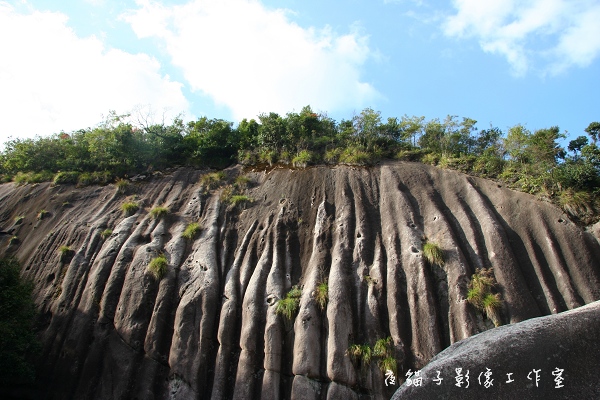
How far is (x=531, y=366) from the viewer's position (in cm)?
807

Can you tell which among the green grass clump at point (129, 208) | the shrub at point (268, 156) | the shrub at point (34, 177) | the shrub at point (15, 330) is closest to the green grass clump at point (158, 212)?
the green grass clump at point (129, 208)

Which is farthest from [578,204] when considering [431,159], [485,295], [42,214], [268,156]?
[42,214]

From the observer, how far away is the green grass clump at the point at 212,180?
23.3 meters

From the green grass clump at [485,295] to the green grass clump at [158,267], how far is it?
1159 centimetres

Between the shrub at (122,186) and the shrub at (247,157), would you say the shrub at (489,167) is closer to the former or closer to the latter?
the shrub at (247,157)

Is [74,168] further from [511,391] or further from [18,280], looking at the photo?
[511,391]

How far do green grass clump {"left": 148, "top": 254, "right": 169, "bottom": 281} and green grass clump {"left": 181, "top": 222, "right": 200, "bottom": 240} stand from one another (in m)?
1.89

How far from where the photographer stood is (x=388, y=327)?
14.9 m

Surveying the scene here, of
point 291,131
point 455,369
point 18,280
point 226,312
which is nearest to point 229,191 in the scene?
point 291,131

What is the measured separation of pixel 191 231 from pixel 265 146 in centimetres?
790

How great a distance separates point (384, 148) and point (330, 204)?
5933 millimetres

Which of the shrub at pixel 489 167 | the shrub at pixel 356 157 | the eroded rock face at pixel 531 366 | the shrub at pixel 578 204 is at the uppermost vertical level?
the shrub at pixel 356 157

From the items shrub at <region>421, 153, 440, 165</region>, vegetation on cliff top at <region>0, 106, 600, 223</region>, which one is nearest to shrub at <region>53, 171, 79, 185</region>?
vegetation on cliff top at <region>0, 106, 600, 223</region>

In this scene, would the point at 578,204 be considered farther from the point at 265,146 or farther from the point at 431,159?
the point at 265,146
